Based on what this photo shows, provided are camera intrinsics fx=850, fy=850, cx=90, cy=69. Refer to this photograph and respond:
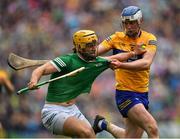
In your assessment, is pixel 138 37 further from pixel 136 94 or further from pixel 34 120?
pixel 34 120

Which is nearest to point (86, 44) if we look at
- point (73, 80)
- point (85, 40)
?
point (85, 40)

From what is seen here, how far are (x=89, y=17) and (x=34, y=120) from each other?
356 centimetres

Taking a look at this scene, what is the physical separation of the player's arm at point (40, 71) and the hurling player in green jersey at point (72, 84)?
0.06 m

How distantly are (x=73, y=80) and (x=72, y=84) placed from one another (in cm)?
6

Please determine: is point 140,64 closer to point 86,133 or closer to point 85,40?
point 85,40

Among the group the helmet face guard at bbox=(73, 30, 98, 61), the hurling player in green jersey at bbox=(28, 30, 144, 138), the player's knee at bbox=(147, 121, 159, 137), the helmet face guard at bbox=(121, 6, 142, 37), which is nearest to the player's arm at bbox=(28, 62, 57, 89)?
the hurling player in green jersey at bbox=(28, 30, 144, 138)

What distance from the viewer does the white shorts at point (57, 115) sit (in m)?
11.4

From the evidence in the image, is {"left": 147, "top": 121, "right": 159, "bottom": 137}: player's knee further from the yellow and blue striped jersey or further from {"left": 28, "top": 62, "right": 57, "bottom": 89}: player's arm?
{"left": 28, "top": 62, "right": 57, "bottom": 89}: player's arm

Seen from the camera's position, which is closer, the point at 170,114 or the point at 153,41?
the point at 153,41

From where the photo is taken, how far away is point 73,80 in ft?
37.9

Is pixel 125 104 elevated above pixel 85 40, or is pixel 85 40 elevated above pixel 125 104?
pixel 85 40

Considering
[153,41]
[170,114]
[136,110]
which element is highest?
[153,41]

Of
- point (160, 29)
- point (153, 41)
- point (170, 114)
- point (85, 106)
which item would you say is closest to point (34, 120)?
point (85, 106)

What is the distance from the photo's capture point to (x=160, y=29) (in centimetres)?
2025
